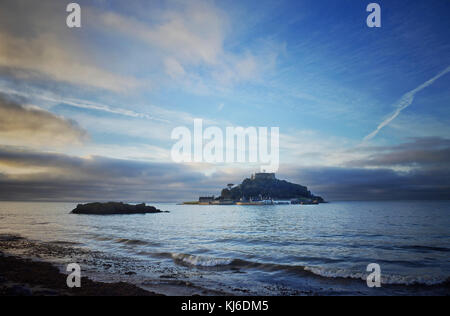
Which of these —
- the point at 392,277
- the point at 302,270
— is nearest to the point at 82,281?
the point at 302,270

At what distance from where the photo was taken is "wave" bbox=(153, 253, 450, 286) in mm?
14820

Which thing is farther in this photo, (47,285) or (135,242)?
(135,242)

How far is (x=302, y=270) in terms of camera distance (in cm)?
1755

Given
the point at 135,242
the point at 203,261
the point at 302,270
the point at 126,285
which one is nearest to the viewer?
the point at 126,285

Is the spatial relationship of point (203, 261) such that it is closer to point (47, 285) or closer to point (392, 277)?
point (47, 285)

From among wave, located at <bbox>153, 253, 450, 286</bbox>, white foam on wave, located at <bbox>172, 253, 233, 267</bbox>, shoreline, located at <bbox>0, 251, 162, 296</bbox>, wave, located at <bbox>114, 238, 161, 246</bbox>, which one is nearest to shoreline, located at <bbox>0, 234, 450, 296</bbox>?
shoreline, located at <bbox>0, 251, 162, 296</bbox>

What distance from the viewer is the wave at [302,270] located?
48.6 feet

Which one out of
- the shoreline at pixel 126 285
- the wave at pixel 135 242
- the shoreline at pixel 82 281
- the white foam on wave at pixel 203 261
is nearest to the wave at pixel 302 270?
the white foam on wave at pixel 203 261

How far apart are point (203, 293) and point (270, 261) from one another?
9.18 meters

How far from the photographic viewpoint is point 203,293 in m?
12.7

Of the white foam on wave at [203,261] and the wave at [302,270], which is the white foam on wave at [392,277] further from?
the white foam on wave at [203,261]
